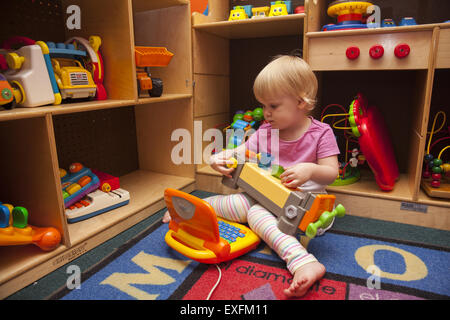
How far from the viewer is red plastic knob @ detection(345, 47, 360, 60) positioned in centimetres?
106

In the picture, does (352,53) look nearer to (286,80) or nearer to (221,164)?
(286,80)

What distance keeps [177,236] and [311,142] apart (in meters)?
0.50

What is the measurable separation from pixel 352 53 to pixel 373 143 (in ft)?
1.01

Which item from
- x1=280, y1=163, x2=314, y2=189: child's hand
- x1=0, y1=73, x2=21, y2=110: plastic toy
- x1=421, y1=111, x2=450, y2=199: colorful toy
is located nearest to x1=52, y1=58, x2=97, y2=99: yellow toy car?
x1=0, y1=73, x2=21, y2=110: plastic toy

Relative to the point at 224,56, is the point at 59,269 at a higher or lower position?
lower

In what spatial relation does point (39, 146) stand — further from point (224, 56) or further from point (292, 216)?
point (224, 56)

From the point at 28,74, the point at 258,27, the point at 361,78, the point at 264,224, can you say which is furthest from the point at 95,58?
the point at 361,78

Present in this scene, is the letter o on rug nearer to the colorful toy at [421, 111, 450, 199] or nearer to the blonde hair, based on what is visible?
the colorful toy at [421, 111, 450, 199]

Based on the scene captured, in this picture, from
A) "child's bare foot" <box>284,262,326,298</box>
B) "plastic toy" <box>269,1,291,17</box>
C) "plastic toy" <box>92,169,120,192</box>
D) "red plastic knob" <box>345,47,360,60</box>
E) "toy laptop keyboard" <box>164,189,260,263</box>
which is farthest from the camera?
"plastic toy" <box>269,1,291,17</box>

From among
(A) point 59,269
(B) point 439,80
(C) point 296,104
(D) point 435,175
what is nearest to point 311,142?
(C) point 296,104

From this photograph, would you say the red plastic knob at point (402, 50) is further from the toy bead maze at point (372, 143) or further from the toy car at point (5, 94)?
the toy car at point (5, 94)

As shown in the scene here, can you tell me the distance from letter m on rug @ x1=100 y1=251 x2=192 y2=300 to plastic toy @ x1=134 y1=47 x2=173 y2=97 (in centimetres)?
60

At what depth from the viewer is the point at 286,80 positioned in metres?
0.95

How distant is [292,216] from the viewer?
852mm
